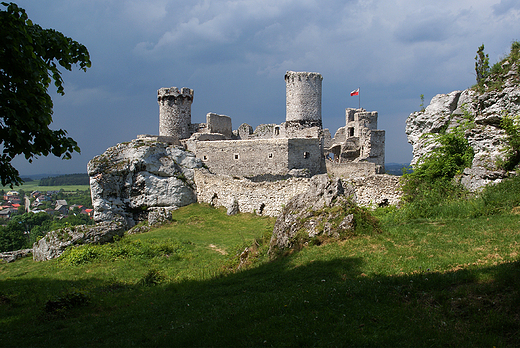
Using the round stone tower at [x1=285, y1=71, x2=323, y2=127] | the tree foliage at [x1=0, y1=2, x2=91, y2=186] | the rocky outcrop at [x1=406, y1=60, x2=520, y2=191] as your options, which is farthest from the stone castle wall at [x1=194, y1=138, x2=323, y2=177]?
the tree foliage at [x1=0, y1=2, x2=91, y2=186]

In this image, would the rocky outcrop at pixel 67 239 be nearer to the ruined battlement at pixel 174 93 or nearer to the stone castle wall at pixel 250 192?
the stone castle wall at pixel 250 192

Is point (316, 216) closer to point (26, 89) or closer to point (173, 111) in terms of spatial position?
point (26, 89)

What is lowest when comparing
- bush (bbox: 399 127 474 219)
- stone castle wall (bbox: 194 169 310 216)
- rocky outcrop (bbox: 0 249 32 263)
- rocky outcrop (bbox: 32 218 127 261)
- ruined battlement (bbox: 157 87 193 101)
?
rocky outcrop (bbox: 0 249 32 263)

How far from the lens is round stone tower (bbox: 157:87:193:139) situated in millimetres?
36219

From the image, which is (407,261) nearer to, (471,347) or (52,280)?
(471,347)

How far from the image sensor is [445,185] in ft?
39.9

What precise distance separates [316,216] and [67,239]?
11535mm

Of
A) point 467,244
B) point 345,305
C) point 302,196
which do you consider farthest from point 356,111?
point 345,305

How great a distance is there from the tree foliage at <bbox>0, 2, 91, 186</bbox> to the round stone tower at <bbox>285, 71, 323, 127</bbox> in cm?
2853

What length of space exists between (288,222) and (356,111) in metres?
32.0

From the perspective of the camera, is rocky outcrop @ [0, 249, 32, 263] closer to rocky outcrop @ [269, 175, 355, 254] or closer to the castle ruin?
rocky outcrop @ [269, 175, 355, 254]

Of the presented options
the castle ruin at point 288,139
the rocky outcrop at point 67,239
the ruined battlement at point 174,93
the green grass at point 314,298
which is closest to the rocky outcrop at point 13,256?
the rocky outcrop at point 67,239

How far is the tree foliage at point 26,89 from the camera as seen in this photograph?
20.7 ft

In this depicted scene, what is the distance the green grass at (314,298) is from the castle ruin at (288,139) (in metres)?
16.5
